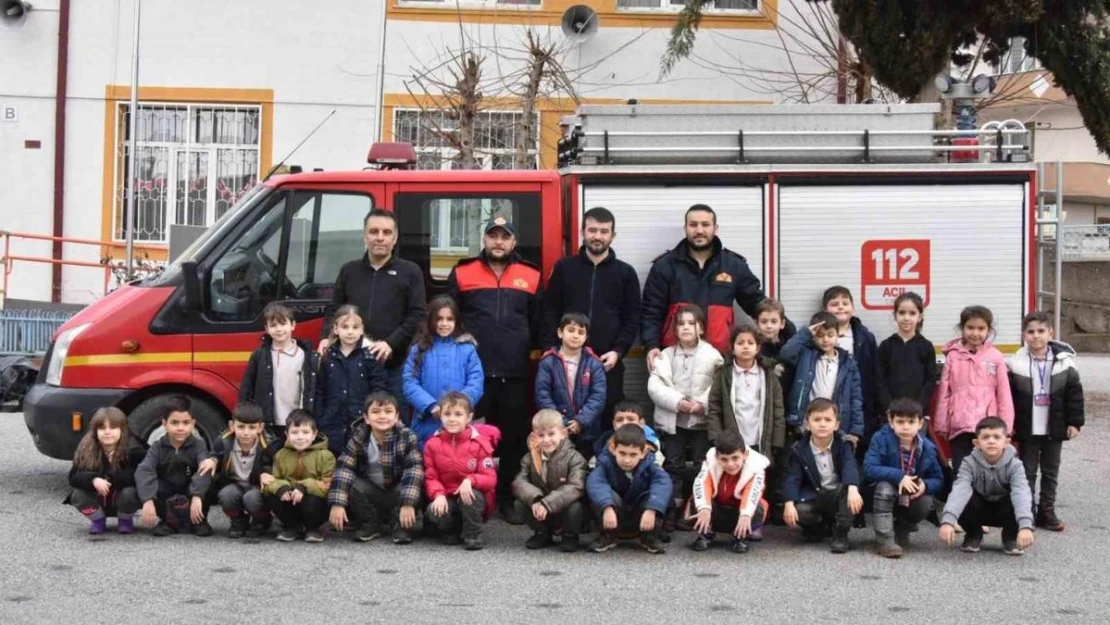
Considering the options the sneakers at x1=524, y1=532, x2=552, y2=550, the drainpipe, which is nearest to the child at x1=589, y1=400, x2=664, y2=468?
the sneakers at x1=524, y1=532, x2=552, y2=550

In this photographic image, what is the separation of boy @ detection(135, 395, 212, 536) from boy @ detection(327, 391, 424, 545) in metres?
0.77

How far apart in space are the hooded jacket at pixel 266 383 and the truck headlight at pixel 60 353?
48.9 inches

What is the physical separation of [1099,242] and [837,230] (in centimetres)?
1490

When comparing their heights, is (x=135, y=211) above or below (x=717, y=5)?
below

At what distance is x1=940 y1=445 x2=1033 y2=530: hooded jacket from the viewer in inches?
329

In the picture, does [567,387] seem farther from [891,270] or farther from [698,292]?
[891,270]

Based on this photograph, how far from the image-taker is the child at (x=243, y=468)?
28.2 ft

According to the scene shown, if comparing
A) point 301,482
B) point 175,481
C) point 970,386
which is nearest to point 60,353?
point 175,481

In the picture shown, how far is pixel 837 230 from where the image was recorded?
965cm

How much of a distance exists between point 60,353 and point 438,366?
8.09ft

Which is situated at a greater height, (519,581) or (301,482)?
(301,482)

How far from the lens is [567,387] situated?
29.8 ft

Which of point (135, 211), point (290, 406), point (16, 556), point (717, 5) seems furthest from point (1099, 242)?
point (16, 556)

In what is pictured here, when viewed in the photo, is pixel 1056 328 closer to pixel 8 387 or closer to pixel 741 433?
pixel 741 433
